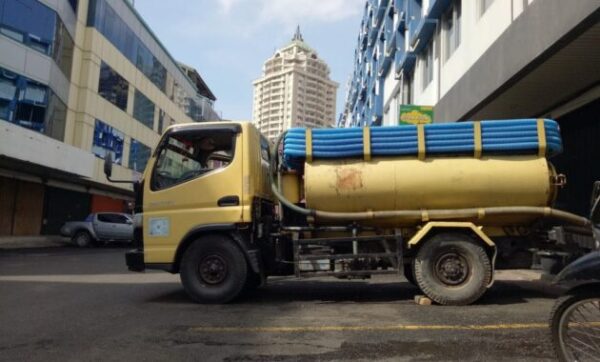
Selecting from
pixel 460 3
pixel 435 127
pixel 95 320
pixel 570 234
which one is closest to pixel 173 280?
pixel 95 320

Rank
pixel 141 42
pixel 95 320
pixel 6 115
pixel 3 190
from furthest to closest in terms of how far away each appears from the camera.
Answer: pixel 141 42
pixel 3 190
pixel 6 115
pixel 95 320

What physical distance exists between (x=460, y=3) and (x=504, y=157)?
40.5 feet

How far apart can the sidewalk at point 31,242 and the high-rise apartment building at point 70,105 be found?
95 cm

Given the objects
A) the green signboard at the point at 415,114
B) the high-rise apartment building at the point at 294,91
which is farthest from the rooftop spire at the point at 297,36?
the green signboard at the point at 415,114

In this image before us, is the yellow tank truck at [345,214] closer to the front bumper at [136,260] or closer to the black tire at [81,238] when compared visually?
the front bumper at [136,260]

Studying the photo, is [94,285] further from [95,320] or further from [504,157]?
[504,157]

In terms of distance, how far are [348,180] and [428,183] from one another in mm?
1080

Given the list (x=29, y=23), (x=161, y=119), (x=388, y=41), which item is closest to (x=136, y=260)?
(x=29, y=23)

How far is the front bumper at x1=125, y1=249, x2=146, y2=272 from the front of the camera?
26.4ft

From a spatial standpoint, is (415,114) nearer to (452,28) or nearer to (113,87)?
(452,28)

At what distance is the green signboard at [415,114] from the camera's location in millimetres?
17609

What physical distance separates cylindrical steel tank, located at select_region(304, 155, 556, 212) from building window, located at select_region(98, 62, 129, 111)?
2738cm

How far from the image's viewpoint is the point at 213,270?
7816mm

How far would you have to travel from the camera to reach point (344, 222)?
25.7ft
